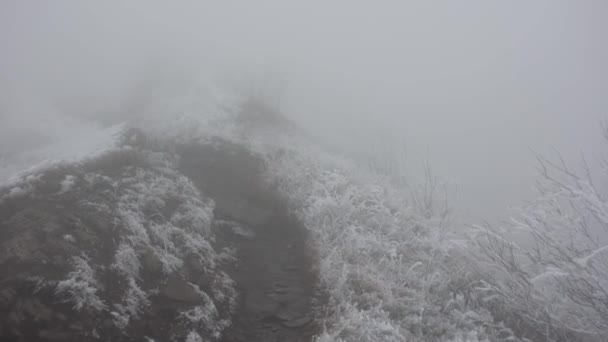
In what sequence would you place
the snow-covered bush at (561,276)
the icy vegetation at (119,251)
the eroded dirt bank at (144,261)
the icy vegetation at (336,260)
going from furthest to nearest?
the snow-covered bush at (561,276) < the icy vegetation at (336,260) < the icy vegetation at (119,251) < the eroded dirt bank at (144,261)

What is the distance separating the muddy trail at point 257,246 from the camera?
6879 millimetres

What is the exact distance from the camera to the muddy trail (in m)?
6.88

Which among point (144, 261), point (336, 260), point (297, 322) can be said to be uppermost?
point (336, 260)

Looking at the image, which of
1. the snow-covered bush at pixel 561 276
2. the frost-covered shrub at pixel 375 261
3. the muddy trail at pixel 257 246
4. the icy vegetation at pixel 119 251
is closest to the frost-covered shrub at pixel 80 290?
the icy vegetation at pixel 119 251

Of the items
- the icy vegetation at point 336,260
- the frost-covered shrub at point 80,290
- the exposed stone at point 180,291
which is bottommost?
the frost-covered shrub at point 80,290

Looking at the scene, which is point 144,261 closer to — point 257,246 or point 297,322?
point 257,246

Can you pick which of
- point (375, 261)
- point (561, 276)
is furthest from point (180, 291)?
point (561, 276)

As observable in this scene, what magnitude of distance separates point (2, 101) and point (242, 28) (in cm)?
3338

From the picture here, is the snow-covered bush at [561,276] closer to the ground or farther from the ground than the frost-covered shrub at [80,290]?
farther from the ground

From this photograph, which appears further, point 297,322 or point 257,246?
point 257,246

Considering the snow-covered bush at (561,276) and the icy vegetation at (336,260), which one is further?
the snow-covered bush at (561,276)

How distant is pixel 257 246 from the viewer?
30.2 feet

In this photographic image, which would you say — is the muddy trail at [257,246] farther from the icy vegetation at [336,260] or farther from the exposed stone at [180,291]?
the exposed stone at [180,291]

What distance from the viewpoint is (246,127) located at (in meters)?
16.9
